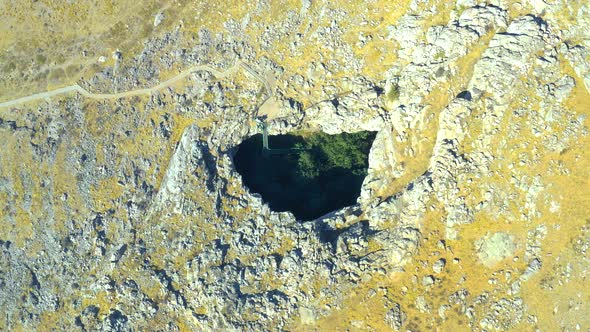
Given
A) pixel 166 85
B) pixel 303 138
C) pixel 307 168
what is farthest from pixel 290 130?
pixel 166 85

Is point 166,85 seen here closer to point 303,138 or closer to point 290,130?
point 290,130

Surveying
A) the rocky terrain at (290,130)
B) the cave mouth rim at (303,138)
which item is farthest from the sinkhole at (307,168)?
the rocky terrain at (290,130)

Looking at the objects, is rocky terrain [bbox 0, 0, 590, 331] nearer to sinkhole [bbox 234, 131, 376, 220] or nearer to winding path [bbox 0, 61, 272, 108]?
winding path [bbox 0, 61, 272, 108]

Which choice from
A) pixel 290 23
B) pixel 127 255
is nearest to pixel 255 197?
pixel 127 255

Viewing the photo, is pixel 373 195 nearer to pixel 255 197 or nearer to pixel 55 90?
pixel 255 197

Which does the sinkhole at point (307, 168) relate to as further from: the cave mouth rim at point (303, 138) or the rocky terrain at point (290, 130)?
the rocky terrain at point (290, 130)

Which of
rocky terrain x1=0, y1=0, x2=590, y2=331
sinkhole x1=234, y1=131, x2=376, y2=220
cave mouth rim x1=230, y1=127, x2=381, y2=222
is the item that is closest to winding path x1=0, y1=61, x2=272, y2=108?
rocky terrain x1=0, y1=0, x2=590, y2=331

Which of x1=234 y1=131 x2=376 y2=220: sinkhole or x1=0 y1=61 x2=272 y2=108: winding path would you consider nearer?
x1=0 y1=61 x2=272 y2=108: winding path

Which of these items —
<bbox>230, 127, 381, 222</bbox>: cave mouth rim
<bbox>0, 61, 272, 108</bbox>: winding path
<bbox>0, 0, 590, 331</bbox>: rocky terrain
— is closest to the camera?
<bbox>0, 0, 590, 331</bbox>: rocky terrain
